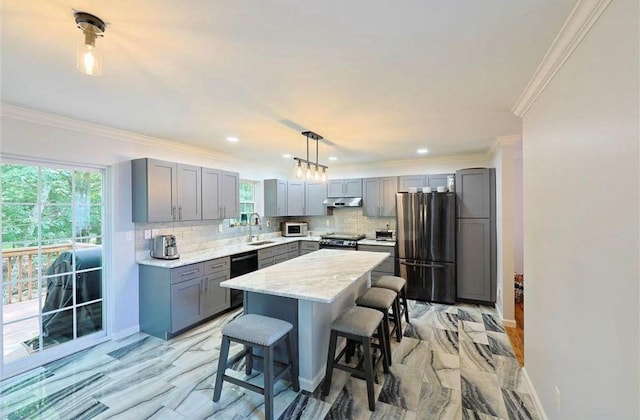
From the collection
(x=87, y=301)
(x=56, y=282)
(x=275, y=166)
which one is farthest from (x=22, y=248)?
(x=275, y=166)

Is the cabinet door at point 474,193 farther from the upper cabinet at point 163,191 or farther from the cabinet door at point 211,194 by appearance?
the upper cabinet at point 163,191

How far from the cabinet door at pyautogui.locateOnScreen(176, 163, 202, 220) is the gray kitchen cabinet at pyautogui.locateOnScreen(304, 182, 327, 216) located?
2.45 m

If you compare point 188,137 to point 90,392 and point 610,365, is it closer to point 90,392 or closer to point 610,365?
point 90,392

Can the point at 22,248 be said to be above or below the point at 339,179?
below

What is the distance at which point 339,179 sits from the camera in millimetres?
5629

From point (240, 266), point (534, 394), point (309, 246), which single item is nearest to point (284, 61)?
point (534, 394)

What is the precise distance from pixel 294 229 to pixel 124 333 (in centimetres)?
341

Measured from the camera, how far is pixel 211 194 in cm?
407

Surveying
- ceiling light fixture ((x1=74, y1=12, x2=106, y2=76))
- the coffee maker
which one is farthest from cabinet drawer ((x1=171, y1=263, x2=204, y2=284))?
ceiling light fixture ((x1=74, y1=12, x2=106, y2=76))

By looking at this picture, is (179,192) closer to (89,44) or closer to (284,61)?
(89,44)

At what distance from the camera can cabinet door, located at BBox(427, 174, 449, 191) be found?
4.70 m

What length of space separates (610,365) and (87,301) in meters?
4.25

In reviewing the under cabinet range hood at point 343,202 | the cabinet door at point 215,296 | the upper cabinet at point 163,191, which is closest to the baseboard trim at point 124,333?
the cabinet door at point 215,296

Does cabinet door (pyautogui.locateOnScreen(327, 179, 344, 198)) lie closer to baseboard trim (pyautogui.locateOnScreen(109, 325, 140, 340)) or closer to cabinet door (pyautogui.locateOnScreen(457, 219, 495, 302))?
cabinet door (pyautogui.locateOnScreen(457, 219, 495, 302))
